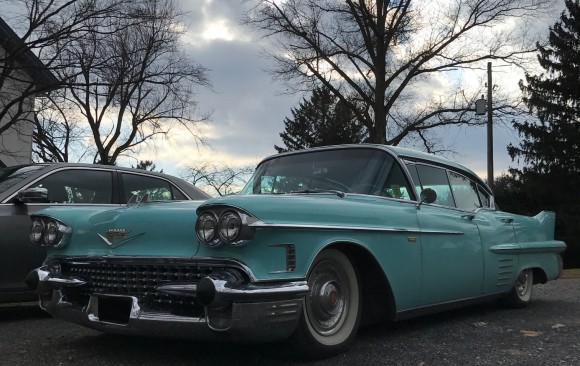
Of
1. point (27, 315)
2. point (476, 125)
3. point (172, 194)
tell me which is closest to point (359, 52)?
point (476, 125)

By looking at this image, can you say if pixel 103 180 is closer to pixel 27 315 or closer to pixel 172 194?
pixel 172 194

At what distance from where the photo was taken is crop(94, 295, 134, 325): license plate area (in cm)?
351

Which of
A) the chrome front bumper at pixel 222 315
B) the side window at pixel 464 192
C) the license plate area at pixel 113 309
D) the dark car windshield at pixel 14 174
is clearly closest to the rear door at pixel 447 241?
the side window at pixel 464 192

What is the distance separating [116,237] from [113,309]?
0.46m

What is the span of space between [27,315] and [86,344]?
2.02 metres

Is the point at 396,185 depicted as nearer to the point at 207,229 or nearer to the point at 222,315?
the point at 207,229

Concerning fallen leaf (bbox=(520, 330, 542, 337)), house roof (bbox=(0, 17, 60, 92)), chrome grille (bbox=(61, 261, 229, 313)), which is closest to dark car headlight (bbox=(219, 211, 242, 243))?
chrome grille (bbox=(61, 261, 229, 313))

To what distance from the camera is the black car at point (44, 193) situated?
518 centimetres

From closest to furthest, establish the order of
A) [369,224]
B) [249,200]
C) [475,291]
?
[249,200], [369,224], [475,291]

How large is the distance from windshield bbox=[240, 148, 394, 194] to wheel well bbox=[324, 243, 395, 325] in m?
0.61

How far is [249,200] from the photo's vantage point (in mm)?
3314

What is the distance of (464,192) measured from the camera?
5.81 metres

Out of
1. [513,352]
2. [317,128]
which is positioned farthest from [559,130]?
[513,352]

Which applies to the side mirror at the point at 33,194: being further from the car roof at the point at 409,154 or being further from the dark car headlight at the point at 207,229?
the dark car headlight at the point at 207,229
